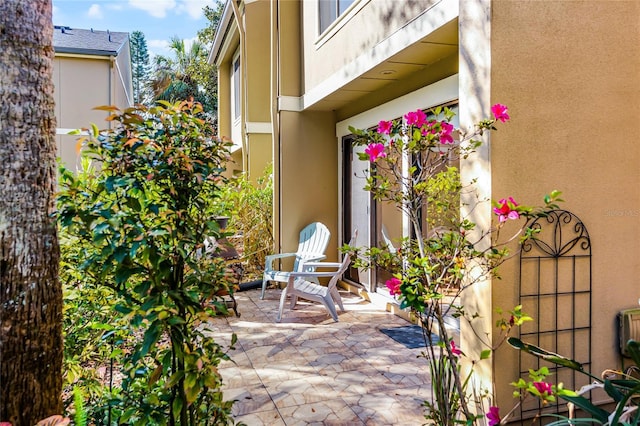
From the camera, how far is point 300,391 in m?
3.61

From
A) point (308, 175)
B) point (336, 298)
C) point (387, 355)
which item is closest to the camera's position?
point (387, 355)

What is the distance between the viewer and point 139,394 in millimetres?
2541

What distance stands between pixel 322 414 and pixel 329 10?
5.94m

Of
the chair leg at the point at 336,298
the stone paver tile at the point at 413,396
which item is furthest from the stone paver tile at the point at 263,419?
the chair leg at the point at 336,298

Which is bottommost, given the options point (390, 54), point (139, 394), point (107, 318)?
point (139, 394)

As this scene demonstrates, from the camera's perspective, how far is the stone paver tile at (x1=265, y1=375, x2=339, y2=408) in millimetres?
3447

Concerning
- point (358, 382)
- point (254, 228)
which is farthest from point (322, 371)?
point (254, 228)

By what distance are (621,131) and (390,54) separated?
2.50m

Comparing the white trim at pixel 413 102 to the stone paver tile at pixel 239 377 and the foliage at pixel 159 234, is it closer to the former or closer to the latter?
the foliage at pixel 159 234

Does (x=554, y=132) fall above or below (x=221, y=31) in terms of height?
below

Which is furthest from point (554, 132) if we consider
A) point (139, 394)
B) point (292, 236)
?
point (292, 236)

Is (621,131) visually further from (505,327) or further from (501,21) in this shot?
(505,327)

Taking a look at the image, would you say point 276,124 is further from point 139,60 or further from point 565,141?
point 139,60

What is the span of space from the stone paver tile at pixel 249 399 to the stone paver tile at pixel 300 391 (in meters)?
0.06
